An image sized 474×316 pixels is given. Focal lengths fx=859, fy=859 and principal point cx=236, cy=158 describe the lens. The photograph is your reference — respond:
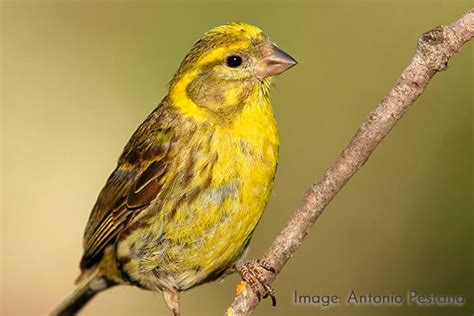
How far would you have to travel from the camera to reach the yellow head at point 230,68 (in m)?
4.80

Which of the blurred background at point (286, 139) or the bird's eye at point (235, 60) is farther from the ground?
the bird's eye at point (235, 60)

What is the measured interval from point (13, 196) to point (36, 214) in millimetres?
434

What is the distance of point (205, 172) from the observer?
4.74 metres

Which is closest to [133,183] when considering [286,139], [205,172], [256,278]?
[205,172]

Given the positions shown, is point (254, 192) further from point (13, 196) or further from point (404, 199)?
point (13, 196)

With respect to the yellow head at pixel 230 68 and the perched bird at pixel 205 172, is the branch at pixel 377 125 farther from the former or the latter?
the yellow head at pixel 230 68

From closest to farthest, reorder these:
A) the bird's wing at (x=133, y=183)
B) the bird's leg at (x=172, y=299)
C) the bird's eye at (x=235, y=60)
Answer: the bird's eye at (x=235, y=60) < the bird's wing at (x=133, y=183) < the bird's leg at (x=172, y=299)

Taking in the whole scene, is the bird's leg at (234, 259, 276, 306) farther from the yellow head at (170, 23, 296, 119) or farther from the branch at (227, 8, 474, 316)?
the yellow head at (170, 23, 296, 119)

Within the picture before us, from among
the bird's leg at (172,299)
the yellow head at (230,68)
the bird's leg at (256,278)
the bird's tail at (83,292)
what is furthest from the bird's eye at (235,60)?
the bird's tail at (83,292)

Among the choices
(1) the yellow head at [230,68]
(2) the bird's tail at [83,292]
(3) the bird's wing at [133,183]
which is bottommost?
(2) the bird's tail at [83,292]

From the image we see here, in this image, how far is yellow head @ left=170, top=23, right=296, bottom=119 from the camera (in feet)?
15.8

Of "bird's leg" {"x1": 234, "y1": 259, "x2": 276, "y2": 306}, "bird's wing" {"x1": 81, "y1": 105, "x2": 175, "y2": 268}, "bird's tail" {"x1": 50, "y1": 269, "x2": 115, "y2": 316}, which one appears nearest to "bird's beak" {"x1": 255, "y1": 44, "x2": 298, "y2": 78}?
"bird's wing" {"x1": 81, "y1": 105, "x2": 175, "y2": 268}

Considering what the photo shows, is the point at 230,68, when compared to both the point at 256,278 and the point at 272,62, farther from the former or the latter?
the point at 256,278

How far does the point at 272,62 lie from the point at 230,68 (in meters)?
0.24
